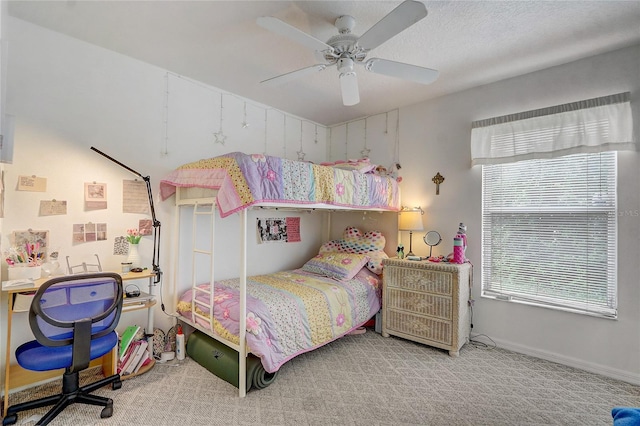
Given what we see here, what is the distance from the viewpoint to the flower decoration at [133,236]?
264cm

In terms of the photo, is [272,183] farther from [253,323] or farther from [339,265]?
[339,265]

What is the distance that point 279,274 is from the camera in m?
3.69

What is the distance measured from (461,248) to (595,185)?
1227 mm

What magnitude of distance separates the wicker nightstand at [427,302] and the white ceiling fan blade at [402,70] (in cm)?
178

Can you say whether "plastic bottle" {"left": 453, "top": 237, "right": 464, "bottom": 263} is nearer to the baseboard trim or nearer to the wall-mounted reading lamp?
the baseboard trim

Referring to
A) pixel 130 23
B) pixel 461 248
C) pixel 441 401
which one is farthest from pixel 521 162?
pixel 130 23

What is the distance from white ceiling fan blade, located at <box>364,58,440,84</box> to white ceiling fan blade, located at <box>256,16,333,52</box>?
0.35 metres

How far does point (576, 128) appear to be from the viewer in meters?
2.74

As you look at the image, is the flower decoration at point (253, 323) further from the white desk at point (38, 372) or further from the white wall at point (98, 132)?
the white wall at point (98, 132)

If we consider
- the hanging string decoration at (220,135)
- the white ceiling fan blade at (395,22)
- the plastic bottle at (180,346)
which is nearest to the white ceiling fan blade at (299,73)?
the white ceiling fan blade at (395,22)

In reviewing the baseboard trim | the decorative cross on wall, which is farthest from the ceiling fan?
the baseboard trim

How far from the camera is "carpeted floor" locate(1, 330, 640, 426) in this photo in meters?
2.01

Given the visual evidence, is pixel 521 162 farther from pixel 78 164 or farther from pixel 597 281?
pixel 78 164

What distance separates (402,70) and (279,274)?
255cm
